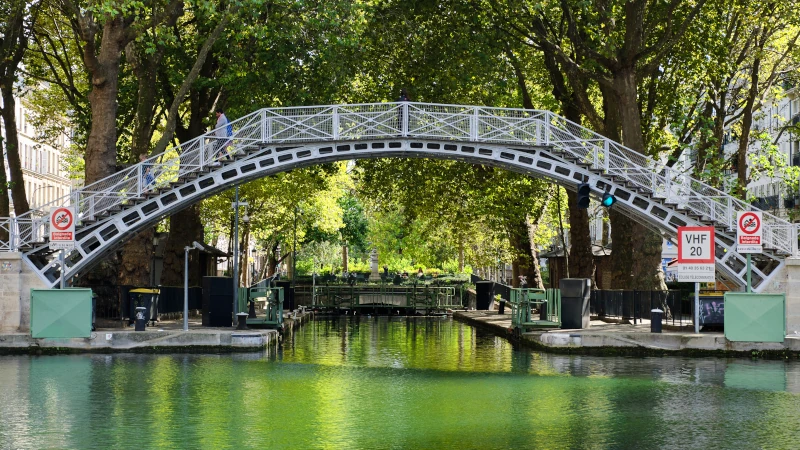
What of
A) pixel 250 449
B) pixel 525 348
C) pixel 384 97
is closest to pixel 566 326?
pixel 525 348

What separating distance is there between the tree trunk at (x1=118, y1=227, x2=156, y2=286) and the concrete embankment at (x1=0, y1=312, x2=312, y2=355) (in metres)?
7.30

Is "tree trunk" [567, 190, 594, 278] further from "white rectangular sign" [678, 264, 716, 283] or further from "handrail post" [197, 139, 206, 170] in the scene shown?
"handrail post" [197, 139, 206, 170]

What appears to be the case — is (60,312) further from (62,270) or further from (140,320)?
(140,320)

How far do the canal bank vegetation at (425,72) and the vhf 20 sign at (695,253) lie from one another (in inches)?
300

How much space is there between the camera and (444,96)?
44.1 meters

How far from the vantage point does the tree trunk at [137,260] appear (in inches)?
1469

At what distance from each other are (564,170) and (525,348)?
6118 millimetres

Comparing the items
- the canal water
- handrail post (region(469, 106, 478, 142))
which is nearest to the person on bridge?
handrail post (region(469, 106, 478, 142))

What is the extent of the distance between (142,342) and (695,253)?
14.6 meters

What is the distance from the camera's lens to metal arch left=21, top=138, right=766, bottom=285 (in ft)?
109

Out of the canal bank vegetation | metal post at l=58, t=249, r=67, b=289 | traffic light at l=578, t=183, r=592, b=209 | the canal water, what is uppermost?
the canal bank vegetation

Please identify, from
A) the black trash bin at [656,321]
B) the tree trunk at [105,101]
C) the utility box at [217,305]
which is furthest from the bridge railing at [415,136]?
the black trash bin at [656,321]

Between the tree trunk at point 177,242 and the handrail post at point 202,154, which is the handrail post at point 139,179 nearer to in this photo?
the handrail post at point 202,154

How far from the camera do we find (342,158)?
115ft
